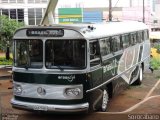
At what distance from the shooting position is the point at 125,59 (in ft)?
48.6

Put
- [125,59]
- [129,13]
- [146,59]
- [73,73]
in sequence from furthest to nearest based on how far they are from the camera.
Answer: [129,13]
[146,59]
[125,59]
[73,73]

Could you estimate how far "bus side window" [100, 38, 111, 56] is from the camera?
11768 millimetres

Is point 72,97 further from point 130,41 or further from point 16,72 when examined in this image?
point 130,41

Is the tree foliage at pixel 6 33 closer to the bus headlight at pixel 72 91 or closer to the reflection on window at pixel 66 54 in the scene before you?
the reflection on window at pixel 66 54

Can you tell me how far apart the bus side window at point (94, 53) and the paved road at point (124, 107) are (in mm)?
1689

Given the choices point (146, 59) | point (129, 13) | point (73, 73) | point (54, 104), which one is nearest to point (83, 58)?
point (73, 73)

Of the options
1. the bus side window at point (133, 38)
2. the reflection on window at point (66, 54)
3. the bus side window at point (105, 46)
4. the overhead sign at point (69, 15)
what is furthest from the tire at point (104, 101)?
the overhead sign at point (69, 15)

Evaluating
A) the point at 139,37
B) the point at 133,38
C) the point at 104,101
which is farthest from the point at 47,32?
the point at 139,37

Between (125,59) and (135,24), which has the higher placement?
(135,24)

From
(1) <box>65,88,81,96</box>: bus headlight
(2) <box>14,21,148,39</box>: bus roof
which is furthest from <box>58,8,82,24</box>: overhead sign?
(1) <box>65,88,81,96</box>: bus headlight

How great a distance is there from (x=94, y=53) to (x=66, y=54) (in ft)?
3.06

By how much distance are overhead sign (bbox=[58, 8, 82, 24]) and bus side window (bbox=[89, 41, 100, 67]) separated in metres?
51.0

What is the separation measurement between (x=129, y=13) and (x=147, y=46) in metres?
51.0

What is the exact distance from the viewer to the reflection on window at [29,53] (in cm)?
1064
